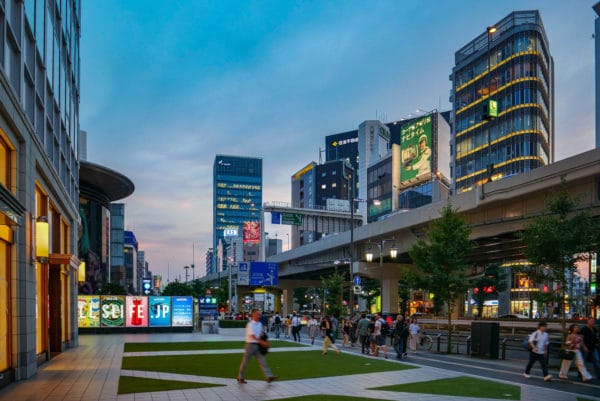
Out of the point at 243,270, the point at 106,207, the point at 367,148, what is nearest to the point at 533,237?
the point at 243,270

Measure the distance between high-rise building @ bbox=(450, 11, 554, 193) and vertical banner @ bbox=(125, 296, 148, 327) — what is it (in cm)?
5423

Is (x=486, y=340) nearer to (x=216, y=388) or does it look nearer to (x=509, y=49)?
(x=216, y=388)

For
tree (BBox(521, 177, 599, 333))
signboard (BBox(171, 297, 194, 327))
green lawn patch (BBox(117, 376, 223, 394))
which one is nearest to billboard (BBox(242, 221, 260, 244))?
signboard (BBox(171, 297, 194, 327))

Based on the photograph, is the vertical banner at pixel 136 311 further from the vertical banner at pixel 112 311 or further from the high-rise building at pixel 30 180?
the high-rise building at pixel 30 180

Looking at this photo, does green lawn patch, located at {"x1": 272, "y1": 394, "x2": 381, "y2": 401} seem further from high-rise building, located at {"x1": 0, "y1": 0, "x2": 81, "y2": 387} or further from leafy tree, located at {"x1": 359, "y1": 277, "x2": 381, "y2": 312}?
leafy tree, located at {"x1": 359, "y1": 277, "x2": 381, "y2": 312}

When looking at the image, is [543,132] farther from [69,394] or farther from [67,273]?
[69,394]

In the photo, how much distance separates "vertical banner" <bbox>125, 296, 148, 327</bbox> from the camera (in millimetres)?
39375

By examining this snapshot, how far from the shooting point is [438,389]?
1366cm

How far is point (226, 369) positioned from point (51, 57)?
12.4m

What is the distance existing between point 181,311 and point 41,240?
24932 mm

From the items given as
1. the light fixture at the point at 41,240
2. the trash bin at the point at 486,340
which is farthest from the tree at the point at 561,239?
the light fixture at the point at 41,240

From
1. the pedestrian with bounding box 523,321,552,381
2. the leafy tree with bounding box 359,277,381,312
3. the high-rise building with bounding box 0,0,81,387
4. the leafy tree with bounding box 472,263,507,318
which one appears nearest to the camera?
the high-rise building with bounding box 0,0,81,387

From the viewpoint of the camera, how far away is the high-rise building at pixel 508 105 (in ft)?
276

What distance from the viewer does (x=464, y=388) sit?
13.9 metres
